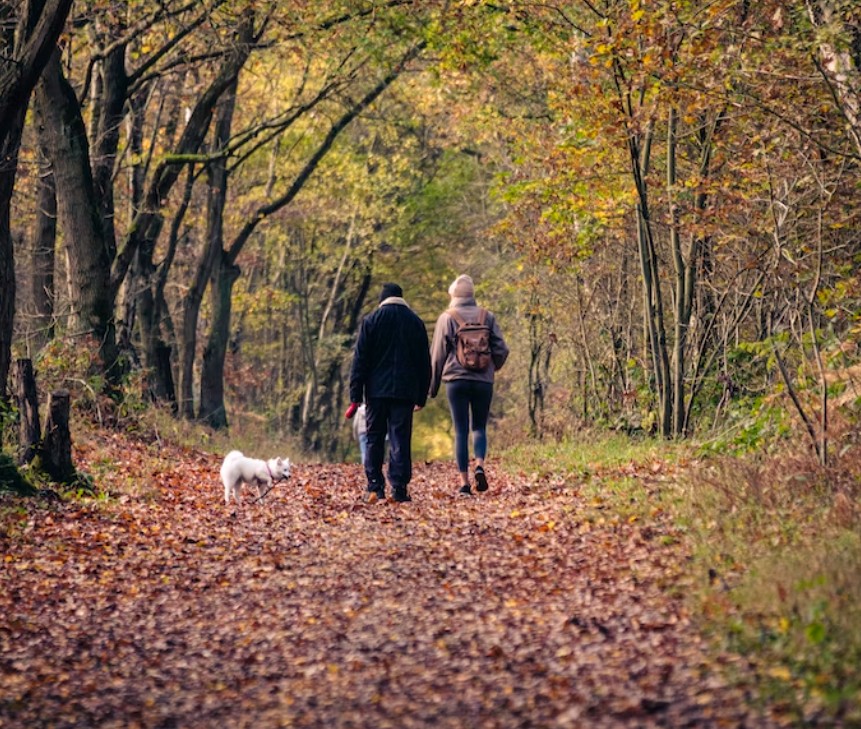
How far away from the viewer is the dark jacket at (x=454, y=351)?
39.8 ft

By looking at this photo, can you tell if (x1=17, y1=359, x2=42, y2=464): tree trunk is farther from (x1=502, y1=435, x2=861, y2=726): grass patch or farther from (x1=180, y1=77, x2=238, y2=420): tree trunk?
(x1=180, y1=77, x2=238, y2=420): tree trunk

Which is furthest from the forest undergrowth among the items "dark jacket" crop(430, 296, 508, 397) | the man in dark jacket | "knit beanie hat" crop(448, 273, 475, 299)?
"knit beanie hat" crop(448, 273, 475, 299)

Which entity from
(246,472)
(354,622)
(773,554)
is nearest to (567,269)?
(246,472)

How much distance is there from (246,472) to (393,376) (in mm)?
1983

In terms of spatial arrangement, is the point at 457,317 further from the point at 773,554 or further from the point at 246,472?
the point at 773,554

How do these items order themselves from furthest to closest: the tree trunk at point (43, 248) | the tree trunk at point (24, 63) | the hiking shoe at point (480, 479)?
the tree trunk at point (43, 248) → the hiking shoe at point (480, 479) → the tree trunk at point (24, 63)

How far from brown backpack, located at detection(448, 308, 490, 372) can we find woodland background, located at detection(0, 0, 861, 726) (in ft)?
4.50

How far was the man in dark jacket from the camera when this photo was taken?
39.4 ft

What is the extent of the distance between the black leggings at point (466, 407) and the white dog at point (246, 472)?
1.98 meters

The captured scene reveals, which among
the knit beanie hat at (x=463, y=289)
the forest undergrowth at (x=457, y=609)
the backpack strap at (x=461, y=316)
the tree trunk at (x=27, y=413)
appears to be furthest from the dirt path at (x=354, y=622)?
the knit beanie hat at (x=463, y=289)

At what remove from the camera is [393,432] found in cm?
1211

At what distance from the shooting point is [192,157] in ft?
67.3

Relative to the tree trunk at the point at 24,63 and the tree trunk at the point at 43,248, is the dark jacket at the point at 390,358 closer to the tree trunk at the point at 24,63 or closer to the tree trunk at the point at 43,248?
the tree trunk at the point at 24,63

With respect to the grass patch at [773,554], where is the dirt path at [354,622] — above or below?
below
